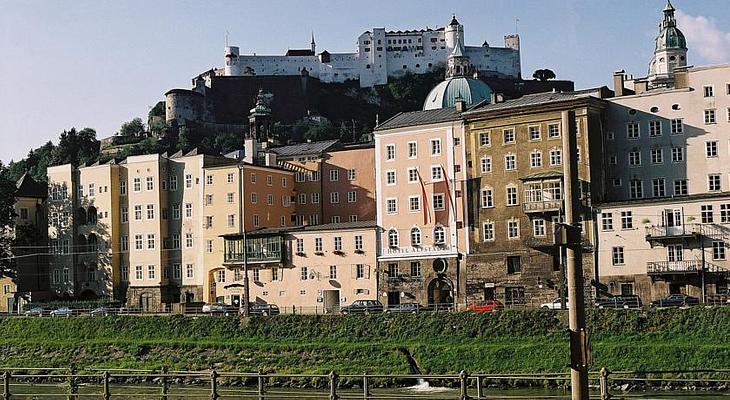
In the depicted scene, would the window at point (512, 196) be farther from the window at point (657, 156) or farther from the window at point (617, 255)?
the window at point (657, 156)

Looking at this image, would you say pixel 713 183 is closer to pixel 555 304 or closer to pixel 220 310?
pixel 555 304

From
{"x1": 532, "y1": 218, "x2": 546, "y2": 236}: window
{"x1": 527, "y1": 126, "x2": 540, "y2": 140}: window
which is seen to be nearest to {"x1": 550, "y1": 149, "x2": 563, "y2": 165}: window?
{"x1": 527, "y1": 126, "x2": 540, "y2": 140}: window

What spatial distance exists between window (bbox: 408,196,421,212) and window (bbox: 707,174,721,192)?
18.6 m

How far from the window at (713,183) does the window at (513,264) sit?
41.1 feet

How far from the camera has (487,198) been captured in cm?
6925

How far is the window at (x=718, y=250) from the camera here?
6100cm

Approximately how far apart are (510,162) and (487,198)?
276 cm

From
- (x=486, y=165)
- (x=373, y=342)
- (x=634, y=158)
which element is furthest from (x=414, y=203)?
(x=373, y=342)

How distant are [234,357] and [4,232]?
40.2 m

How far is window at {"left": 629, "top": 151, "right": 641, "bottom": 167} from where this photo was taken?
6888 cm

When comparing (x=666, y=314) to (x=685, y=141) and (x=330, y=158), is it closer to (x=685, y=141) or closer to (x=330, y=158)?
(x=685, y=141)

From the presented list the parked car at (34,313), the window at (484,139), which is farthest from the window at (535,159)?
the parked car at (34,313)

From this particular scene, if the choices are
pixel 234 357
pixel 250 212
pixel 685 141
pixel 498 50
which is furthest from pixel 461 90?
pixel 498 50

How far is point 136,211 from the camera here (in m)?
86.2
